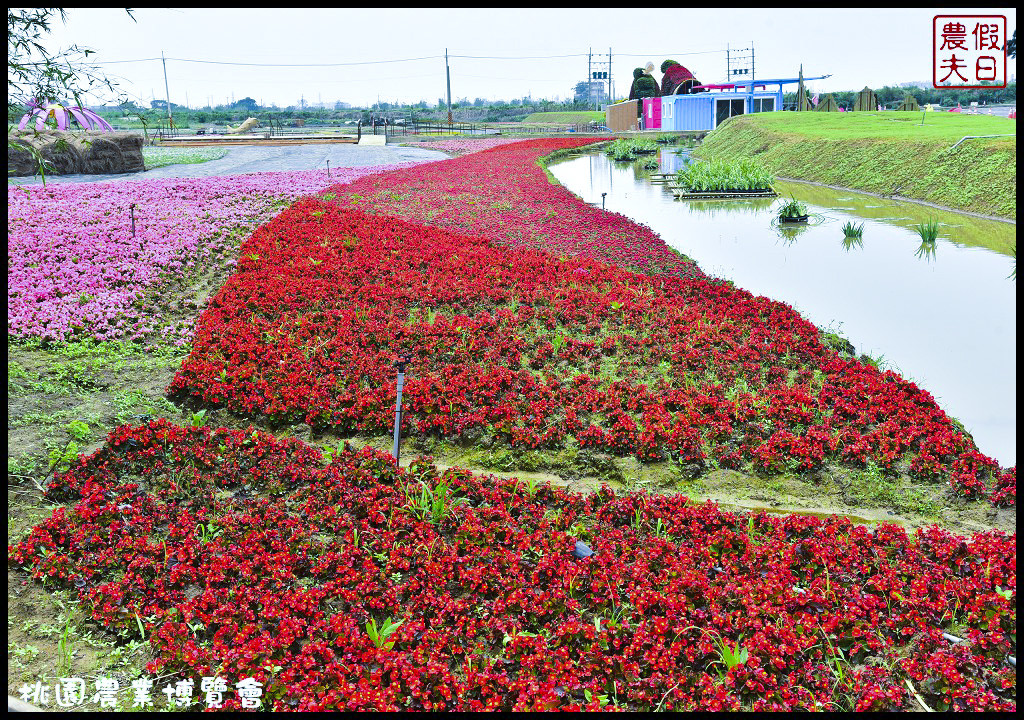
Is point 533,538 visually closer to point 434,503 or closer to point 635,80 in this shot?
point 434,503

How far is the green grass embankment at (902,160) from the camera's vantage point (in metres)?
18.5

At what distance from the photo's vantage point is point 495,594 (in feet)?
14.9

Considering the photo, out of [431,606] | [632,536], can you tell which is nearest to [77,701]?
[431,606]

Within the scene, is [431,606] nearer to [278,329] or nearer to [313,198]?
[278,329]

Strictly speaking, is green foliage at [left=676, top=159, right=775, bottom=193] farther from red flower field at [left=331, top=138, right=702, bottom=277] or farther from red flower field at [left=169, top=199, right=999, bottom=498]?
red flower field at [left=169, top=199, right=999, bottom=498]

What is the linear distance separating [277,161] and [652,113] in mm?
42095

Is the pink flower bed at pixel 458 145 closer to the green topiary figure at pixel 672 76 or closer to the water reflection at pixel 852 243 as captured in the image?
the green topiary figure at pixel 672 76

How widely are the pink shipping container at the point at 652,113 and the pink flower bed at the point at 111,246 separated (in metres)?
49.7

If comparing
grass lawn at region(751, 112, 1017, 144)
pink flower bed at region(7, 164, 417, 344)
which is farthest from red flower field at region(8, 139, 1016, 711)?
grass lawn at region(751, 112, 1017, 144)

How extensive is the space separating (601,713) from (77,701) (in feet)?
8.61

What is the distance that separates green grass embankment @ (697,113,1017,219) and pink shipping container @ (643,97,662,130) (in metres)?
27.3

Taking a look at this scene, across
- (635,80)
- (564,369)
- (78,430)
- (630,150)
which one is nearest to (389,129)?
(630,150)

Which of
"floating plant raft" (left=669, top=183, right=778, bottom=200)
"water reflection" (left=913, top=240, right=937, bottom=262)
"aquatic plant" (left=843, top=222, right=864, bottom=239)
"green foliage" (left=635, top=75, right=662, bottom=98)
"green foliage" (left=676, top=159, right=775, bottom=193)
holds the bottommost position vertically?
"water reflection" (left=913, top=240, right=937, bottom=262)

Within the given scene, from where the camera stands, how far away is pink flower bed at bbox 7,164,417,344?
8.99 m
